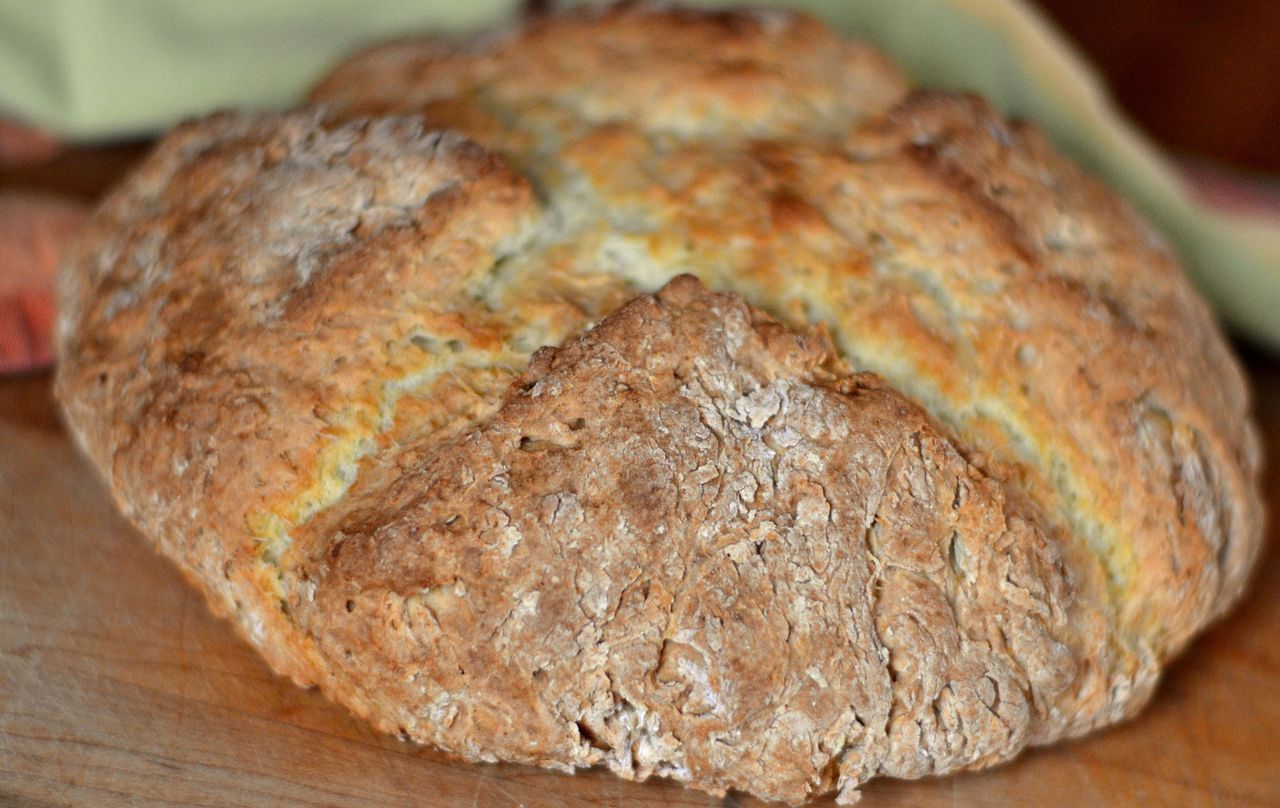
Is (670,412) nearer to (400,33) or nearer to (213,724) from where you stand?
(213,724)

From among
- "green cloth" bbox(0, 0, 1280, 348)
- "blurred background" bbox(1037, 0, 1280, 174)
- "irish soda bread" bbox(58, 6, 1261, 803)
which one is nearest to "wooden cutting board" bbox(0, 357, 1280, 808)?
"irish soda bread" bbox(58, 6, 1261, 803)

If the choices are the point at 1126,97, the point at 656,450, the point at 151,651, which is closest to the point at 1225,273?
the point at 1126,97

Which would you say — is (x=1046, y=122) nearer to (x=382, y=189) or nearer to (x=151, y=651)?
(x=382, y=189)

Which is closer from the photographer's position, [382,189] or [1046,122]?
[382,189]

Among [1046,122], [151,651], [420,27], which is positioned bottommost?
[151,651]

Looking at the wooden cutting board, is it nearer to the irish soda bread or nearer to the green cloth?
the irish soda bread
